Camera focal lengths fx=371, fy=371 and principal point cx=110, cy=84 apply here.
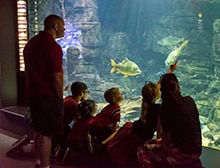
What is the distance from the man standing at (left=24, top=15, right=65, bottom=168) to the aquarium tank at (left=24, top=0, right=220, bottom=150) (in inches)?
51.4

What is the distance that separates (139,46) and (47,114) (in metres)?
1.78

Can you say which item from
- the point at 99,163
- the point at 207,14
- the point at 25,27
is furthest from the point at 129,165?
the point at 25,27

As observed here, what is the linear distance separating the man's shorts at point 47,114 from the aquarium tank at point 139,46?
1.29 metres

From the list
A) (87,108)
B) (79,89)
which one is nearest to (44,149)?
(87,108)

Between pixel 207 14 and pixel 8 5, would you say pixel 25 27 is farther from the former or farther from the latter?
pixel 207 14

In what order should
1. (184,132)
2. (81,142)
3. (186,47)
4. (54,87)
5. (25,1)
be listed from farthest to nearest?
(25,1)
(186,47)
(81,142)
(54,87)
(184,132)

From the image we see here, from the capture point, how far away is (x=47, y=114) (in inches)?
128

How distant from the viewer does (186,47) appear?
4066mm

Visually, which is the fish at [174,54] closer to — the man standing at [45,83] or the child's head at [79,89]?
the child's head at [79,89]

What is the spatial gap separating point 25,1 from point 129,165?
2.96 m

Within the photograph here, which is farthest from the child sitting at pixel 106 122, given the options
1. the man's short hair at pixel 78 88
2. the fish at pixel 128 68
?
the fish at pixel 128 68

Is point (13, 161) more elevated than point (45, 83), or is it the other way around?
point (45, 83)

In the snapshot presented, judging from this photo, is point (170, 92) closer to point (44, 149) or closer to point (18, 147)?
point (44, 149)

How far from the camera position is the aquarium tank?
3.83m
